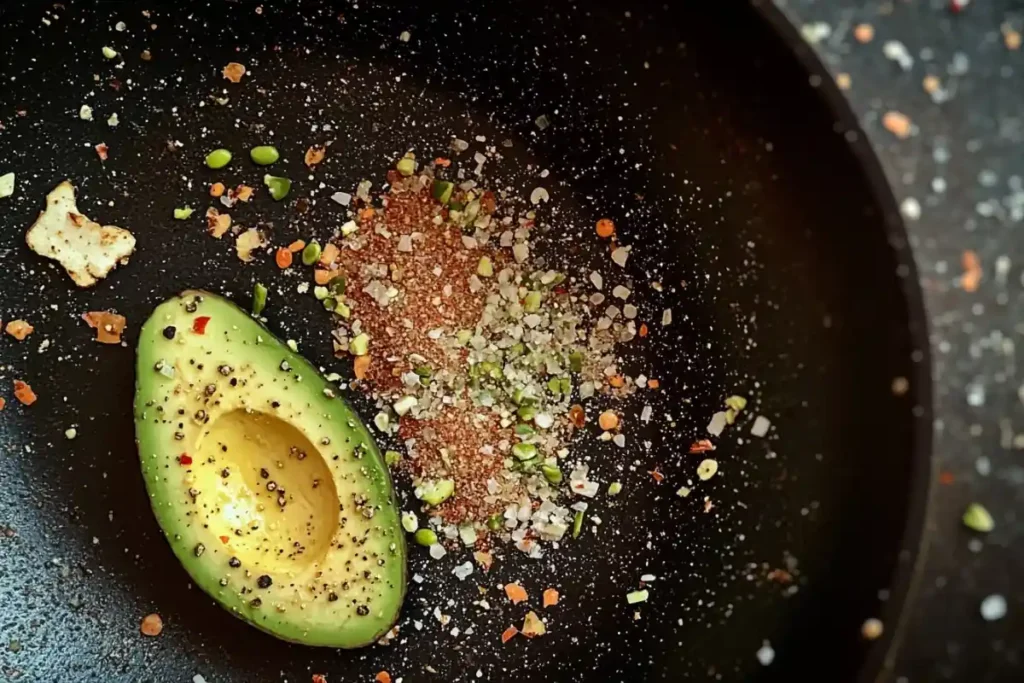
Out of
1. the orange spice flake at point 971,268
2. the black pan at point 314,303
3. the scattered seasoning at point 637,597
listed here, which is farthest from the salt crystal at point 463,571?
the orange spice flake at point 971,268

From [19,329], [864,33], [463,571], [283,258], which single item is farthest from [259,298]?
[864,33]

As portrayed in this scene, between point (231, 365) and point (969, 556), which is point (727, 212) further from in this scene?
point (231, 365)

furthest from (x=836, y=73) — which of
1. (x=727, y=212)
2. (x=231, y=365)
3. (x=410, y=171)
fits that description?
(x=231, y=365)

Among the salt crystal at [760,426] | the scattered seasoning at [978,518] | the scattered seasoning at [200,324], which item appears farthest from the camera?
the scattered seasoning at [200,324]

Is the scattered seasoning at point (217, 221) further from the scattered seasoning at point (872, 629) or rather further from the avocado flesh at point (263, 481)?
the scattered seasoning at point (872, 629)

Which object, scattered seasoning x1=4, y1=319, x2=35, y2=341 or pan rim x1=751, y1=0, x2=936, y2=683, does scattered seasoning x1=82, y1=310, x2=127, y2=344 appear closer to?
scattered seasoning x1=4, y1=319, x2=35, y2=341
